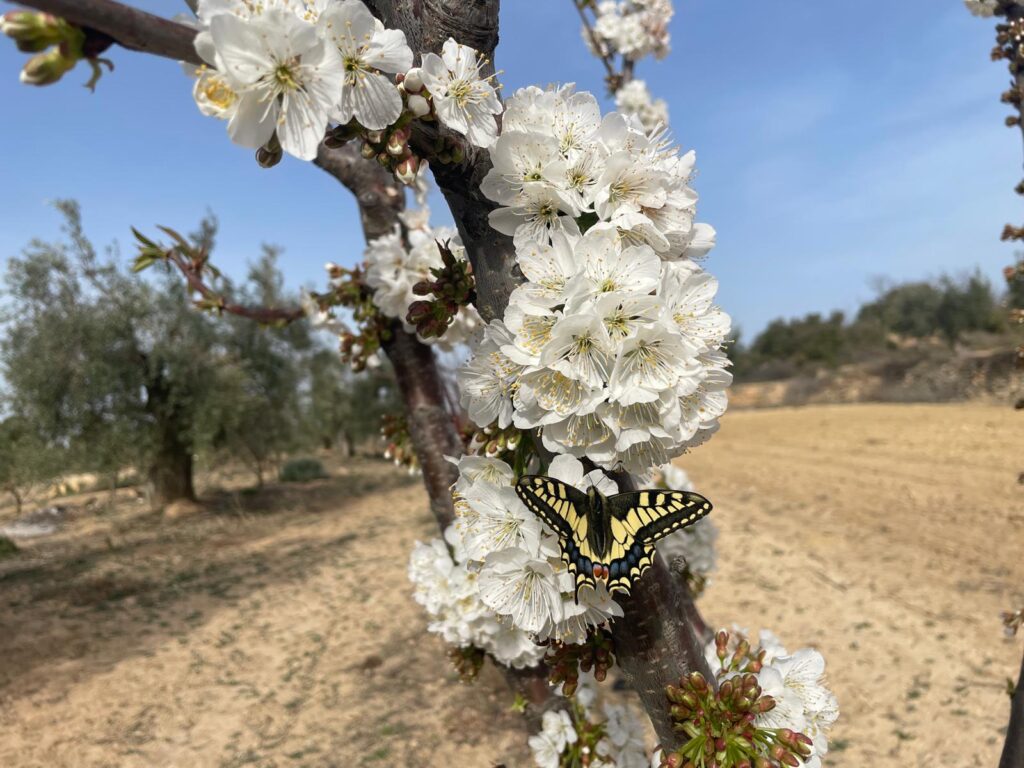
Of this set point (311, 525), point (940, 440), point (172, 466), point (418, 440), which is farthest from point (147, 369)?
point (940, 440)

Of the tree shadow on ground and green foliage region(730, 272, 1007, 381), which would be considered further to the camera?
green foliage region(730, 272, 1007, 381)

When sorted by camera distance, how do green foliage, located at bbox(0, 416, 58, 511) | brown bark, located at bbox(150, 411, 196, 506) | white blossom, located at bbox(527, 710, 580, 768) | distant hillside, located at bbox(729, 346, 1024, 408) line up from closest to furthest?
white blossom, located at bbox(527, 710, 580, 768) < green foliage, located at bbox(0, 416, 58, 511) < brown bark, located at bbox(150, 411, 196, 506) < distant hillside, located at bbox(729, 346, 1024, 408)

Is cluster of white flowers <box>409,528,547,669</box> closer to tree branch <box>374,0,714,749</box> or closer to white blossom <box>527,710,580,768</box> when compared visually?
white blossom <box>527,710,580,768</box>

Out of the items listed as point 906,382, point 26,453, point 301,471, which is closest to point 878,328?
point 906,382

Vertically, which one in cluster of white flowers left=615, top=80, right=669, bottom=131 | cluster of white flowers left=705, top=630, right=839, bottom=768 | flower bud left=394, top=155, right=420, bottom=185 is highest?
cluster of white flowers left=615, top=80, right=669, bottom=131

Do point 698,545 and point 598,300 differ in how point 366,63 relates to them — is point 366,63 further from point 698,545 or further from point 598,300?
point 698,545

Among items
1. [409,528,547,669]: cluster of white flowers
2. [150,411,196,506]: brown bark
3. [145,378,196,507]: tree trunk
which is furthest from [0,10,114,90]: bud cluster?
[150,411,196,506]: brown bark

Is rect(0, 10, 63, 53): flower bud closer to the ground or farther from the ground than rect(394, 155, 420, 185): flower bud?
farther from the ground
